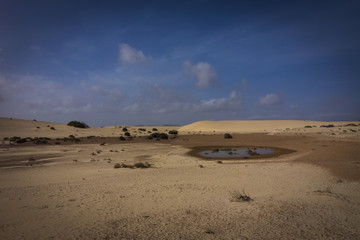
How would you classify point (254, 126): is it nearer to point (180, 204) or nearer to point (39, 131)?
point (39, 131)

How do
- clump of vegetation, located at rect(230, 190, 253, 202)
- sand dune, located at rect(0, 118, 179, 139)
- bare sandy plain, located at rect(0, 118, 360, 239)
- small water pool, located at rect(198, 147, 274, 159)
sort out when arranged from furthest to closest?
sand dune, located at rect(0, 118, 179, 139)
small water pool, located at rect(198, 147, 274, 159)
clump of vegetation, located at rect(230, 190, 253, 202)
bare sandy plain, located at rect(0, 118, 360, 239)

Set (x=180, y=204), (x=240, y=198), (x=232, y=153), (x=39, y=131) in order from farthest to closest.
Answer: (x=39, y=131), (x=232, y=153), (x=240, y=198), (x=180, y=204)

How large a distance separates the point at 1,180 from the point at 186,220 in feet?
26.3

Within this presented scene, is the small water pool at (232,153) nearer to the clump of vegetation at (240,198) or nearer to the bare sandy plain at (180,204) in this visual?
the bare sandy plain at (180,204)

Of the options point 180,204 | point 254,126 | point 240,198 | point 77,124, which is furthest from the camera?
point 254,126

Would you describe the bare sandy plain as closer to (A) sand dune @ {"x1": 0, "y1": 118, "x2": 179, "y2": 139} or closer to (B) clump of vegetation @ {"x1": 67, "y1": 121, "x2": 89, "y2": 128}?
(A) sand dune @ {"x1": 0, "y1": 118, "x2": 179, "y2": 139}

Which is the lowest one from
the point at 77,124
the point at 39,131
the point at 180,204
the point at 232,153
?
the point at 180,204

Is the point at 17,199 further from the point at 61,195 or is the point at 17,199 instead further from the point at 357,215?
the point at 357,215

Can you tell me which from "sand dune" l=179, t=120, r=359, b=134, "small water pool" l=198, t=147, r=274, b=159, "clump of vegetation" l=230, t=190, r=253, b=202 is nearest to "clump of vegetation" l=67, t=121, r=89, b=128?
"sand dune" l=179, t=120, r=359, b=134

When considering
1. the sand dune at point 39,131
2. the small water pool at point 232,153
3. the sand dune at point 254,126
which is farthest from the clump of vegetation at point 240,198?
the sand dune at point 254,126

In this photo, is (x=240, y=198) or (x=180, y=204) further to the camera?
(x=240, y=198)

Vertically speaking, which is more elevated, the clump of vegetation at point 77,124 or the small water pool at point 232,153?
the clump of vegetation at point 77,124

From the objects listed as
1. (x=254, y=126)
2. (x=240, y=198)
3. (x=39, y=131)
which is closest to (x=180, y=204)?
(x=240, y=198)

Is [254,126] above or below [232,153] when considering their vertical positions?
above
